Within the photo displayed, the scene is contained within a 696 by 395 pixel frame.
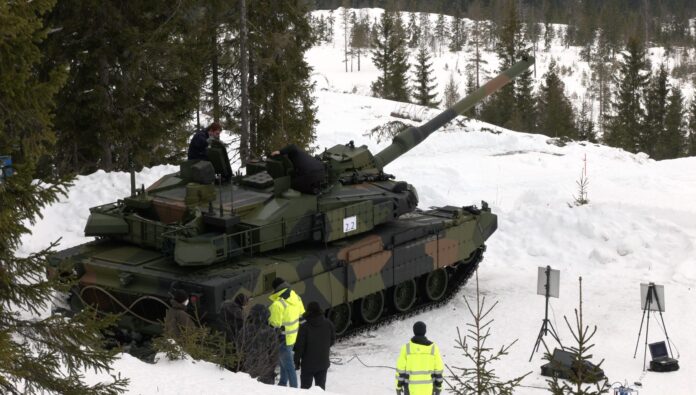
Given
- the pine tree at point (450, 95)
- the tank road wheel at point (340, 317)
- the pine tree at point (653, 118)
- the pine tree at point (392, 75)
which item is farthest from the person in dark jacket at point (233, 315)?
the pine tree at point (450, 95)

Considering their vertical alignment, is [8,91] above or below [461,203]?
above

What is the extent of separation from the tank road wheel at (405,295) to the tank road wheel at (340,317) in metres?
1.12

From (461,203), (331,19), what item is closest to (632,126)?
(461,203)

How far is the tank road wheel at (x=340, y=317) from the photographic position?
13.9 meters

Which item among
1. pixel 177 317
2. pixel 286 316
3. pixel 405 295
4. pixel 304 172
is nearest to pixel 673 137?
pixel 405 295

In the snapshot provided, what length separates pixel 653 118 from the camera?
157 feet

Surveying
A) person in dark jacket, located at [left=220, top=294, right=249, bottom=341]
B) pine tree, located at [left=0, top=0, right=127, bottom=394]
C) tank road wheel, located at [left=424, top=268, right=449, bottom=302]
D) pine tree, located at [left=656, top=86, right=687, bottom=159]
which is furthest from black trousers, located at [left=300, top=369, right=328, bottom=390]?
pine tree, located at [left=656, top=86, right=687, bottom=159]

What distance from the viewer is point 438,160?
26422 millimetres

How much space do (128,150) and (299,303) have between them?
1165 cm

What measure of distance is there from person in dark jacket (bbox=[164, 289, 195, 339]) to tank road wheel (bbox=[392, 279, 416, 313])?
506 centimetres

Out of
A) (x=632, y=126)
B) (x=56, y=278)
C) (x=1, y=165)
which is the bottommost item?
(x=632, y=126)

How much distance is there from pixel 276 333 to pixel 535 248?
9224 mm

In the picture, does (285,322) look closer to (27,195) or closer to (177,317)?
(177,317)

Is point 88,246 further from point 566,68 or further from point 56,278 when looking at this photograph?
point 566,68
